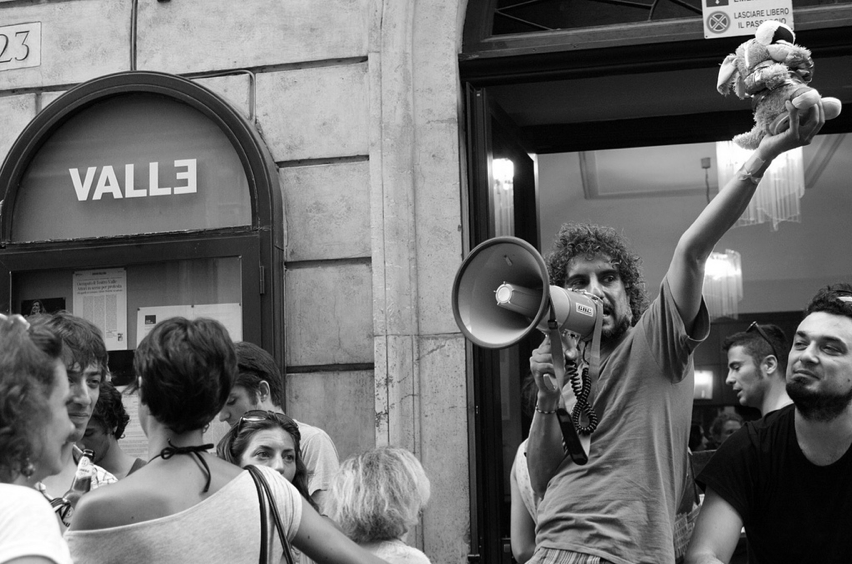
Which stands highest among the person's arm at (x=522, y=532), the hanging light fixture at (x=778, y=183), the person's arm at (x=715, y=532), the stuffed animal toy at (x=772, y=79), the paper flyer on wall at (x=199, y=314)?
the hanging light fixture at (x=778, y=183)

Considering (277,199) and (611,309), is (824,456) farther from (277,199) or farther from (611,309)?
(277,199)

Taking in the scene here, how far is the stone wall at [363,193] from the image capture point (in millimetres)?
4898

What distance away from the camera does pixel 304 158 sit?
5.23 meters

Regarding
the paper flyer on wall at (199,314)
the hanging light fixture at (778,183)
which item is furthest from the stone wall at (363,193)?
the hanging light fixture at (778,183)

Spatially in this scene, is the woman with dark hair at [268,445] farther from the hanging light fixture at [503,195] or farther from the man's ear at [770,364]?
the man's ear at [770,364]

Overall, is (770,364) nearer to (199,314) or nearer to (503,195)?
(503,195)

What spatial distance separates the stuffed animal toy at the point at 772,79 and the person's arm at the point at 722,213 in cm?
3

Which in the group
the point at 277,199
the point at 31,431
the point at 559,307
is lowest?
the point at 31,431

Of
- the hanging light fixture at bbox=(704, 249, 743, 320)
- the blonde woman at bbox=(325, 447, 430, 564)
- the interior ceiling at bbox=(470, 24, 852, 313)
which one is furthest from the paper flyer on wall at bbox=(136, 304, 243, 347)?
the hanging light fixture at bbox=(704, 249, 743, 320)

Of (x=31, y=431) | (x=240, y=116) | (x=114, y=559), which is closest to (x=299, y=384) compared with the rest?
(x=240, y=116)

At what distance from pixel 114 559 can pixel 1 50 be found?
4.46 m

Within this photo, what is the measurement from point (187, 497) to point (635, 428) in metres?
1.18

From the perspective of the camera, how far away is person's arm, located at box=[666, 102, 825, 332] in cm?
240

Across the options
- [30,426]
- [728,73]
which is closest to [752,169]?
[728,73]
